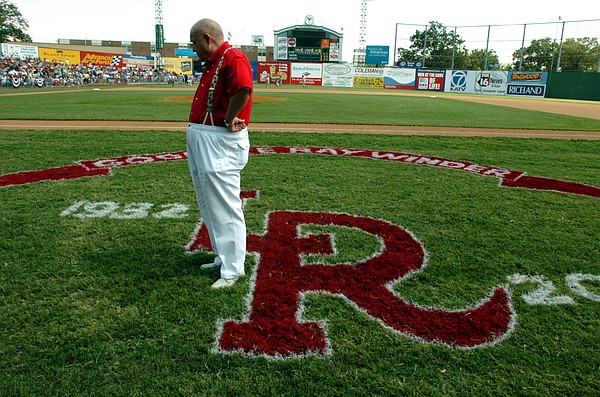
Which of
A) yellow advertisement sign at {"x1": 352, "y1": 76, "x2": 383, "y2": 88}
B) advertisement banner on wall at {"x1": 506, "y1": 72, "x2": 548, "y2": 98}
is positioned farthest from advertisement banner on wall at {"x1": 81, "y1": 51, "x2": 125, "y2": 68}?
advertisement banner on wall at {"x1": 506, "y1": 72, "x2": 548, "y2": 98}

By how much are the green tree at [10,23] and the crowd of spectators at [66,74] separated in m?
28.4

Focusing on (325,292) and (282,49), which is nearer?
(325,292)

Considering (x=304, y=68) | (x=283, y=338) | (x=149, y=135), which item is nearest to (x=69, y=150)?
(x=149, y=135)

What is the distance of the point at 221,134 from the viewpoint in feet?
10.4

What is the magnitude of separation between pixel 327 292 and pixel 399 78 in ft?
169

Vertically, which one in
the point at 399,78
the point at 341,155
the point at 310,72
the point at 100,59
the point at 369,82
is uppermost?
the point at 100,59

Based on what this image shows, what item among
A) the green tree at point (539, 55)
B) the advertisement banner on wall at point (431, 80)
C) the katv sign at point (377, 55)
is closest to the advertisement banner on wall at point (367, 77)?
the advertisement banner on wall at point (431, 80)

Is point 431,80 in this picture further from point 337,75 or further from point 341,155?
point 341,155

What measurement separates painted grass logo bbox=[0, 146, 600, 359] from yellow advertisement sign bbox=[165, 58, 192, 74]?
186 ft

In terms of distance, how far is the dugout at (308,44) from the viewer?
6088 cm

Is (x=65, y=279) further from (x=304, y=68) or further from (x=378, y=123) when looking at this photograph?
(x=304, y=68)

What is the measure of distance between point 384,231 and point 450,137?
23.7ft

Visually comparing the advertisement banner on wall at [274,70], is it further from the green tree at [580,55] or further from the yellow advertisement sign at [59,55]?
the green tree at [580,55]

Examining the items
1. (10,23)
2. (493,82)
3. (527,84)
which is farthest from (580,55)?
(10,23)
